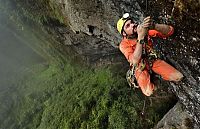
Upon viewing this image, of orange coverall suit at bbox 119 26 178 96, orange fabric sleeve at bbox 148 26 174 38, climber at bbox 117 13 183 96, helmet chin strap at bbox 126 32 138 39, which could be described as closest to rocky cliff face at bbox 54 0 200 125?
orange fabric sleeve at bbox 148 26 174 38

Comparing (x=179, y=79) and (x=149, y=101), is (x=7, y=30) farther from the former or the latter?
(x=179, y=79)

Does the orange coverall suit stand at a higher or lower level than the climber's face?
lower

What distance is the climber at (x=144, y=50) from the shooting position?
19.6 ft

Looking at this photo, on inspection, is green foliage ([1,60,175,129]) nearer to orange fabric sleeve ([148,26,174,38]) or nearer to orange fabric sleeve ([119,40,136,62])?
orange fabric sleeve ([119,40,136,62])

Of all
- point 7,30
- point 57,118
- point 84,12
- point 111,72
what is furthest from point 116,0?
point 7,30

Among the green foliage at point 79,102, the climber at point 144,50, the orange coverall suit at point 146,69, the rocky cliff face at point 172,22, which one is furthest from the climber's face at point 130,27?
the green foliage at point 79,102

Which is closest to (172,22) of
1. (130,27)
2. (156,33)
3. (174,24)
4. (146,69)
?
(174,24)

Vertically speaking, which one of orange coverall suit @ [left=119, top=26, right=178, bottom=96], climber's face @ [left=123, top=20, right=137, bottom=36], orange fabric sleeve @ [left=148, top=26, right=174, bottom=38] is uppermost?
climber's face @ [left=123, top=20, right=137, bottom=36]

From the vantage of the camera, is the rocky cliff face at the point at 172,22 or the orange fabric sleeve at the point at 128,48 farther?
the orange fabric sleeve at the point at 128,48

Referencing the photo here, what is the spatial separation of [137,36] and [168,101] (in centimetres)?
460

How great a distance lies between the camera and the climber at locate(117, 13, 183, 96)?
596 cm

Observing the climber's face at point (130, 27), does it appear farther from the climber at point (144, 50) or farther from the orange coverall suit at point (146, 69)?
the orange coverall suit at point (146, 69)

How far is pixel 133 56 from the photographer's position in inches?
245

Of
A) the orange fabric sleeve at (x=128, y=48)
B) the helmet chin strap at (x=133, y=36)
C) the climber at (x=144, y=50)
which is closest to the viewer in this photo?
the climber at (x=144, y=50)
